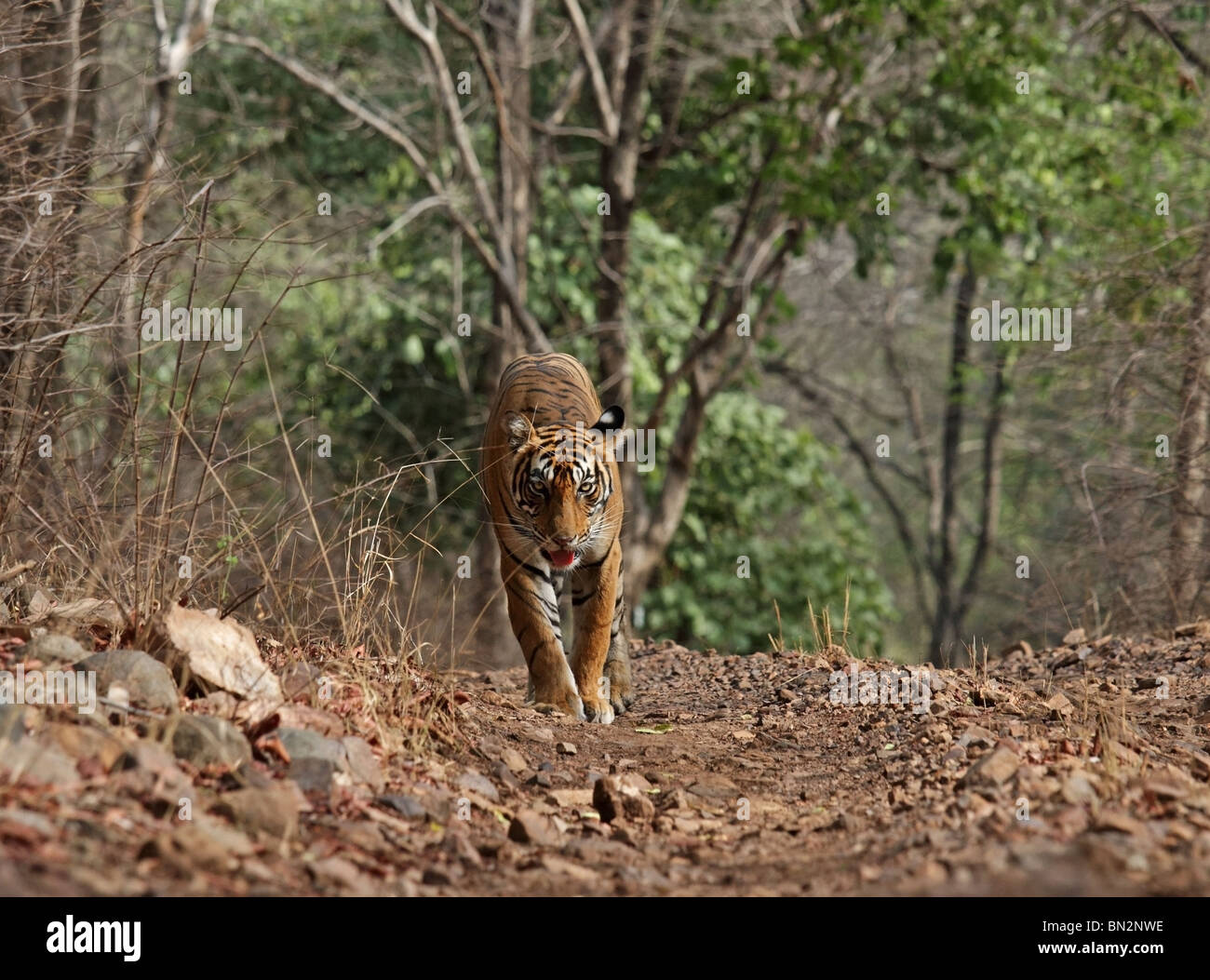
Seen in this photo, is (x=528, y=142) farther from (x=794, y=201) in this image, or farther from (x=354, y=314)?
(x=794, y=201)

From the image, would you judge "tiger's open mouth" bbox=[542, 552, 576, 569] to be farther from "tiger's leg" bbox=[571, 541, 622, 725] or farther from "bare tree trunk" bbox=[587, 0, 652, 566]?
"bare tree trunk" bbox=[587, 0, 652, 566]

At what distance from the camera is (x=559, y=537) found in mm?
6602

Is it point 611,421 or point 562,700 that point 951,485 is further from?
point 562,700

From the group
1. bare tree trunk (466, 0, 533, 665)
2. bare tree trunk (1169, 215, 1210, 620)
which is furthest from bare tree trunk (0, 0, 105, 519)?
bare tree trunk (1169, 215, 1210, 620)

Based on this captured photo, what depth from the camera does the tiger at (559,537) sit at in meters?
6.64

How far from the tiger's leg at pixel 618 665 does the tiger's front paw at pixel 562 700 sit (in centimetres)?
46

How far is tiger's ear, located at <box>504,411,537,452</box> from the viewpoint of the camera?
687cm

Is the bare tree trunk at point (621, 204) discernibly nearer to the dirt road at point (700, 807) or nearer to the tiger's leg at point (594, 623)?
the tiger's leg at point (594, 623)

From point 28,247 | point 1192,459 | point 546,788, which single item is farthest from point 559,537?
point 1192,459

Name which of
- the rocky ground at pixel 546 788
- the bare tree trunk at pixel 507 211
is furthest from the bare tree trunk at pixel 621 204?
the rocky ground at pixel 546 788

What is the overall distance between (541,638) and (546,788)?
157 cm
